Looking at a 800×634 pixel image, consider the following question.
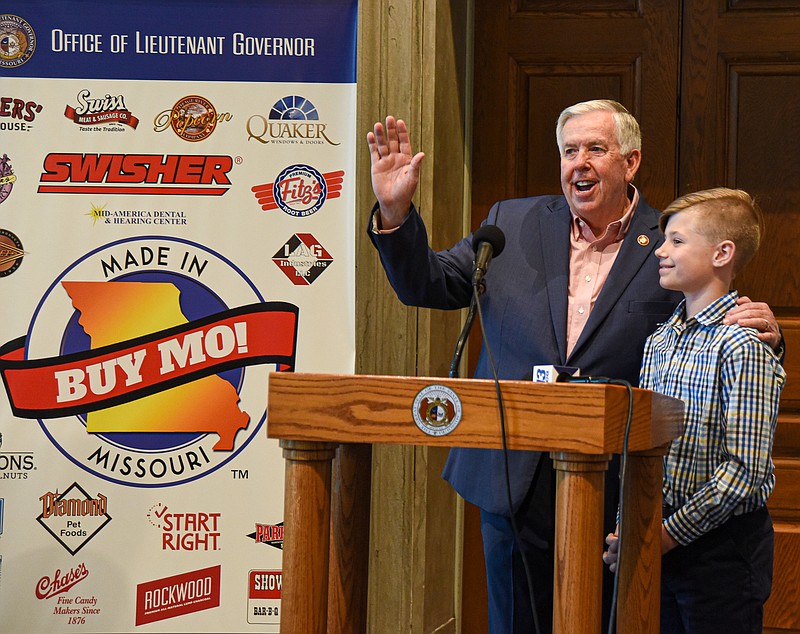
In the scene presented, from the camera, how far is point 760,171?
10.8ft

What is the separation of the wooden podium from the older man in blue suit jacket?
0.58m

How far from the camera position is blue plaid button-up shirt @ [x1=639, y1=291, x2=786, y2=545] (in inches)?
73.7

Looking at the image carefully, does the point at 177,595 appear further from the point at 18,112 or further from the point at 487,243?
the point at 487,243

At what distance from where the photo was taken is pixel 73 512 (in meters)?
3.18

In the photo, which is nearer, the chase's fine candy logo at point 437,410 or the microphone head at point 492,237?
the chase's fine candy logo at point 437,410

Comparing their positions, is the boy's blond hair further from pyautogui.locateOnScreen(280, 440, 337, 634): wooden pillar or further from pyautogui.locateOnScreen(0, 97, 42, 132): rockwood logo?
pyautogui.locateOnScreen(0, 97, 42, 132): rockwood logo

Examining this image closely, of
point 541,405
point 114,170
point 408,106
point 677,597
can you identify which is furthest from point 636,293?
point 114,170

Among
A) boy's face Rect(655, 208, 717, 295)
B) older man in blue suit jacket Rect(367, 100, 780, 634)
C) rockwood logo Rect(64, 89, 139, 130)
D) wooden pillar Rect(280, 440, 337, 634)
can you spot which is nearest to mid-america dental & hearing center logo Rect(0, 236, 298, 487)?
rockwood logo Rect(64, 89, 139, 130)

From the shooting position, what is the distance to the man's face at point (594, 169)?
90.9 inches

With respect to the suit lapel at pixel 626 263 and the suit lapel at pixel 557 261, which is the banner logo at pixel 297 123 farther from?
the suit lapel at pixel 626 263

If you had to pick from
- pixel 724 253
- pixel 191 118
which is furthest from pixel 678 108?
pixel 191 118

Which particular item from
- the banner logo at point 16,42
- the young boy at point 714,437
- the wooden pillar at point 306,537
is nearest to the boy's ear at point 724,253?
the young boy at point 714,437

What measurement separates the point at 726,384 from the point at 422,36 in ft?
5.71

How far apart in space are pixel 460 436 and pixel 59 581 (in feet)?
7.18
